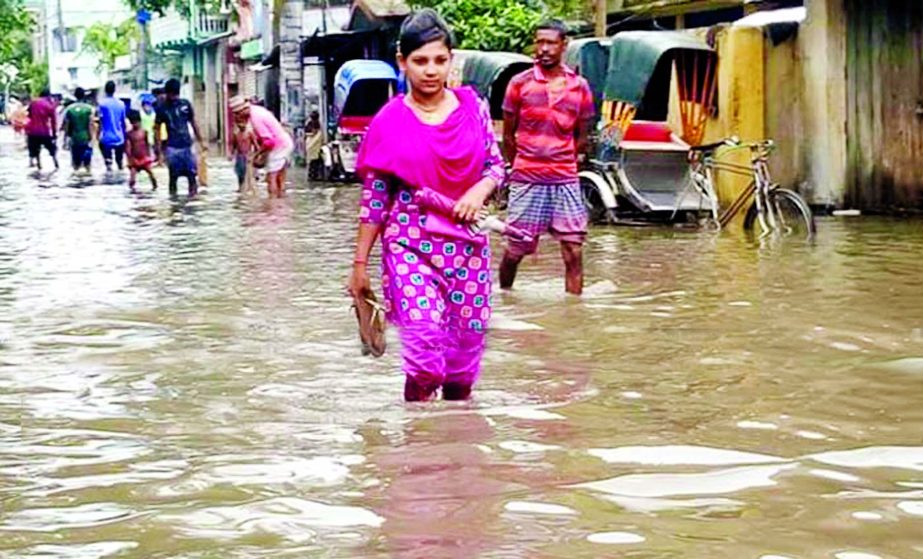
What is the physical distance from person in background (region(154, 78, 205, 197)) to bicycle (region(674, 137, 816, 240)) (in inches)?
303

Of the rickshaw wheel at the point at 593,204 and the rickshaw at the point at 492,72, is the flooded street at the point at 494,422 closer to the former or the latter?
the rickshaw wheel at the point at 593,204

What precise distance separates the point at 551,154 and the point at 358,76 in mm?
14891

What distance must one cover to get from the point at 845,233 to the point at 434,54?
27.2ft

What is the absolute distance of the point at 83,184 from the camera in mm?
24344

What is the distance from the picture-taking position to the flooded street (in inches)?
157

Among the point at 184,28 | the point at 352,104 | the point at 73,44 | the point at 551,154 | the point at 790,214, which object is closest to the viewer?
the point at 551,154

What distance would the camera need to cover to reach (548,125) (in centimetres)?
894

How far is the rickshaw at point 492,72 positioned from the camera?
1727 cm

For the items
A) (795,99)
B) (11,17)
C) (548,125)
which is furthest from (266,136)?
(11,17)

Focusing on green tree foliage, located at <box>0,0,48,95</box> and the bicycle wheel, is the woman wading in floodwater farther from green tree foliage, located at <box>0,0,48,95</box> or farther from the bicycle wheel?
green tree foliage, located at <box>0,0,48,95</box>

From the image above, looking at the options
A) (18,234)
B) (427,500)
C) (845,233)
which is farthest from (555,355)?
(18,234)

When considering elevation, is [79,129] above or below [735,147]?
above

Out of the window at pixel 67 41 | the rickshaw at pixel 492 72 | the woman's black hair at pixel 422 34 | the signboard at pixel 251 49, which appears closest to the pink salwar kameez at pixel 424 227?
the woman's black hair at pixel 422 34

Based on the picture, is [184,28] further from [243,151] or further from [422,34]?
[422,34]
